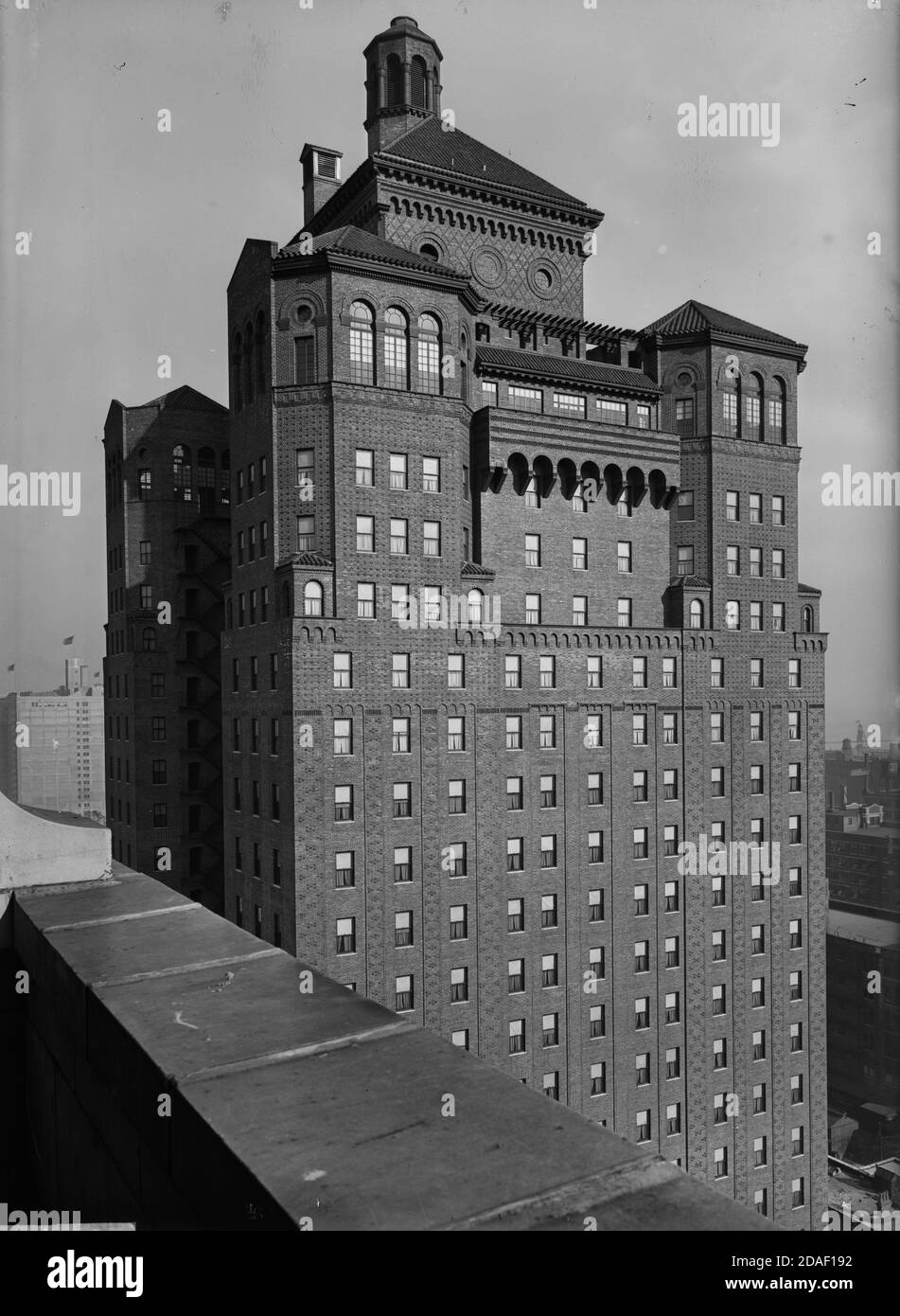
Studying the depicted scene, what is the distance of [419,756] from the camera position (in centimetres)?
4175

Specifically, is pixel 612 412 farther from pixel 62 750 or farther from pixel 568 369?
pixel 62 750

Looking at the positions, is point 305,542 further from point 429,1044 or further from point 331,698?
point 429,1044

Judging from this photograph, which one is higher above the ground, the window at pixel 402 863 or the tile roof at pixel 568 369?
the tile roof at pixel 568 369

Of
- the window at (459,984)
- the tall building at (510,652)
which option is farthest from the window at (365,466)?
the window at (459,984)

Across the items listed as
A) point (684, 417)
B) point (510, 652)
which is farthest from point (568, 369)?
point (510, 652)

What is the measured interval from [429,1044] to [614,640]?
45.4 m

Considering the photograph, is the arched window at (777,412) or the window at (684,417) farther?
the arched window at (777,412)

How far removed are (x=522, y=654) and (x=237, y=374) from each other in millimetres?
20180

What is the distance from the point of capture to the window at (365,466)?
135 ft

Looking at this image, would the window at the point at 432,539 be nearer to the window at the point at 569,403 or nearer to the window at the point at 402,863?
the window at the point at 569,403

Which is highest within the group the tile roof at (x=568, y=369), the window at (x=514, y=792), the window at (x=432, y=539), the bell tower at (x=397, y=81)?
the bell tower at (x=397, y=81)

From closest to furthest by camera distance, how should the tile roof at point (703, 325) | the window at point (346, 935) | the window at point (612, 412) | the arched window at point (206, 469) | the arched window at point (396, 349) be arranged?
the window at point (346, 935)
the arched window at point (396, 349)
the window at point (612, 412)
the tile roof at point (703, 325)
the arched window at point (206, 469)

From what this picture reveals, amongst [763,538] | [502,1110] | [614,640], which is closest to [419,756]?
[614,640]

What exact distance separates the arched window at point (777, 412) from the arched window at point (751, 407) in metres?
0.94
